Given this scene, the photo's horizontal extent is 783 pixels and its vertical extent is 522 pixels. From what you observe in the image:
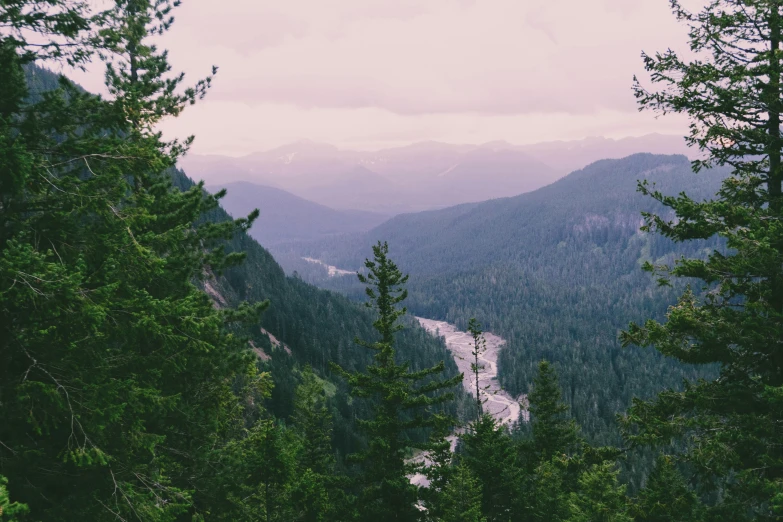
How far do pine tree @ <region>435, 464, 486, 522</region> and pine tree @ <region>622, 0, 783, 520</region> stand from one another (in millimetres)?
9637

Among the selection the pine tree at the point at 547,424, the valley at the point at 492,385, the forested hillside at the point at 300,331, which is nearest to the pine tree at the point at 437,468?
the pine tree at the point at 547,424

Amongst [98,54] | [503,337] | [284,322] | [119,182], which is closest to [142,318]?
[119,182]

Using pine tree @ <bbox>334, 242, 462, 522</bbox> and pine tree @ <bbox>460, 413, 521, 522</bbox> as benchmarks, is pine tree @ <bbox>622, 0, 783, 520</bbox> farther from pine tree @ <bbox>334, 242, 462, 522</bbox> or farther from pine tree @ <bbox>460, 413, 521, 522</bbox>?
pine tree @ <bbox>460, 413, 521, 522</bbox>

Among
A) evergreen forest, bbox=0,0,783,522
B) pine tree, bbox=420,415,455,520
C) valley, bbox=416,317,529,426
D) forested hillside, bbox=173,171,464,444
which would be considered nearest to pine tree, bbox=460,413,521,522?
pine tree, bbox=420,415,455,520

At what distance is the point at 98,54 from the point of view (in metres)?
8.09

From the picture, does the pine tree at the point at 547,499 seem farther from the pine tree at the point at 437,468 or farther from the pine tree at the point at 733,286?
the pine tree at the point at 733,286

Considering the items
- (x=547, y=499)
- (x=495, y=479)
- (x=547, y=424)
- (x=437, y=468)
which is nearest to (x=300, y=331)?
(x=547, y=424)

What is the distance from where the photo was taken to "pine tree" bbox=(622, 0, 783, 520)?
853 centimetres

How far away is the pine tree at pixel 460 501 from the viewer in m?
17.5

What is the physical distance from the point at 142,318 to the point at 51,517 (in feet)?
10.4

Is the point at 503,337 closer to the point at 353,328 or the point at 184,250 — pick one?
the point at 353,328

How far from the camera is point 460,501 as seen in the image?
716 inches

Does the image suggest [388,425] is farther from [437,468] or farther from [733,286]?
[733,286]

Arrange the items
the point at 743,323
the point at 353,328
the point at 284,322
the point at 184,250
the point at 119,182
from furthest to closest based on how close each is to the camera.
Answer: the point at 353,328
the point at 284,322
the point at 184,250
the point at 743,323
the point at 119,182
